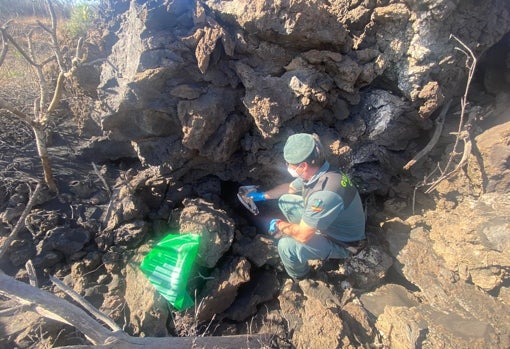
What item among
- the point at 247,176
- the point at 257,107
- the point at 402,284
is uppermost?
the point at 257,107

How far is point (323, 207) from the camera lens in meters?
2.31

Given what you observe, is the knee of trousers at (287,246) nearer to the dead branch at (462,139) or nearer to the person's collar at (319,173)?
the person's collar at (319,173)

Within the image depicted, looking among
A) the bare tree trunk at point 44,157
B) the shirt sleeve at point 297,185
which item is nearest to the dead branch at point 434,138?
the shirt sleeve at point 297,185

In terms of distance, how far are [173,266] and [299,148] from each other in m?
1.38

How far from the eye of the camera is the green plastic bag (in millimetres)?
2396

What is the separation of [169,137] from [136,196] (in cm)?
64

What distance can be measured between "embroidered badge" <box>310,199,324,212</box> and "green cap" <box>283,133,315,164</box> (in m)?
0.33

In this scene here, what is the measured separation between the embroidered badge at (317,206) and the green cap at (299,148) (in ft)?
1.08

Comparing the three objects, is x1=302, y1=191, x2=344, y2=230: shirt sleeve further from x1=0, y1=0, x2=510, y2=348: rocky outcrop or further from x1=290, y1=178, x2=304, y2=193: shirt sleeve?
x1=0, y1=0, x2=510, y2=348: rocky outcrop

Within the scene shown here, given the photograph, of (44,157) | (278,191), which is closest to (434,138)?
(278,191)

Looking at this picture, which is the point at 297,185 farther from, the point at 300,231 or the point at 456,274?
the point at 456,274

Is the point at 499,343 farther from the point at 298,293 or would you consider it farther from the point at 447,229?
the point at 298,293

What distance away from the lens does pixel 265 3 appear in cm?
251

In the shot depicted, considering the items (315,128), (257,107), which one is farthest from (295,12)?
(315,128)
